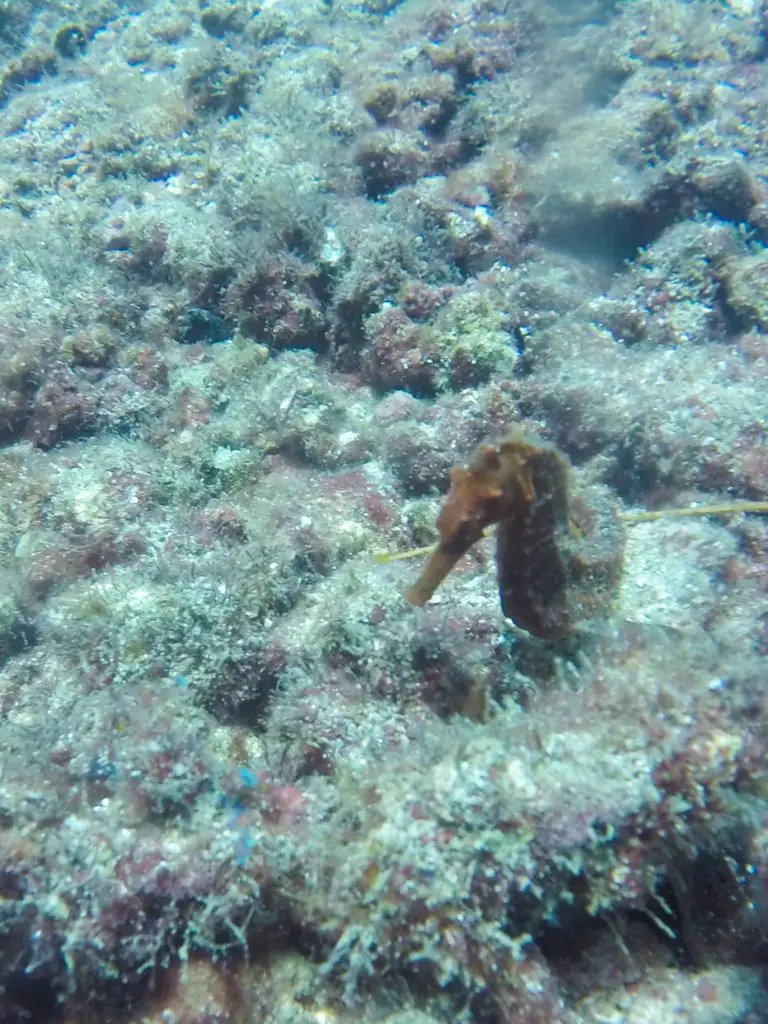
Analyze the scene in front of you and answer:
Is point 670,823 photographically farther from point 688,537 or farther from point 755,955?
point 688,537

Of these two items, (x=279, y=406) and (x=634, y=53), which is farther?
(x=634, y=53)

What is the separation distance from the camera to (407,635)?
2.84 metres

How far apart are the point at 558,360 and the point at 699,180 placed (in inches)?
93.3

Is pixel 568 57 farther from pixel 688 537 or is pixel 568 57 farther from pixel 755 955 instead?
pixel 755 955

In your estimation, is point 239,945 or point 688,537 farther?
point 688,537

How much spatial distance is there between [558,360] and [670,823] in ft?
10.7

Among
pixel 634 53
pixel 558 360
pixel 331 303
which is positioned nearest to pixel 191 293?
pixel 331 303

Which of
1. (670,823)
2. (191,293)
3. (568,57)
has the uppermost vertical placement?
(568,57)

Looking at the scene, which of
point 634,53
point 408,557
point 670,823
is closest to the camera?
point 670,823

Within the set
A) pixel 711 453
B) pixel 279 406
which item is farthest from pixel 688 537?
pixel 279 406

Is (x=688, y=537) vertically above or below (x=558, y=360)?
below

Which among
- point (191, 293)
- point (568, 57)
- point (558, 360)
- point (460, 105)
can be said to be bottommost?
point (558, 360)

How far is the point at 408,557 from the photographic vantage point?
11.1ft

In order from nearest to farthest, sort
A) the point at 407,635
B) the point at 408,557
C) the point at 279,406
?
the point at 407,635 < the point at 408,557 < the point at 279,406
